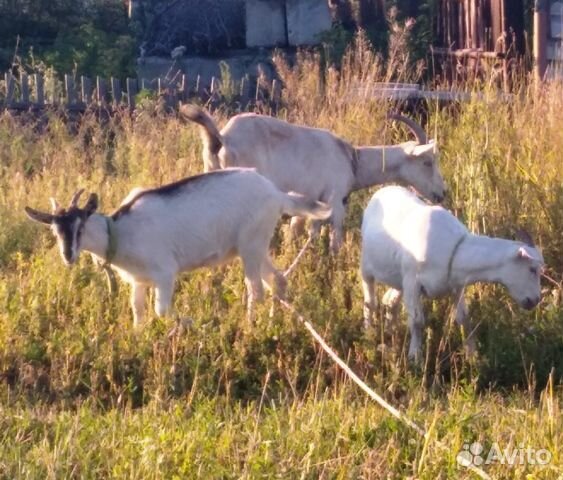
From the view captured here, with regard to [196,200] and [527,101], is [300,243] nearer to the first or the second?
[196,200]

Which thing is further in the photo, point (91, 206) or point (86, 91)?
point (86, 91)

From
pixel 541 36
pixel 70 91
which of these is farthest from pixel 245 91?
pixel 541 36

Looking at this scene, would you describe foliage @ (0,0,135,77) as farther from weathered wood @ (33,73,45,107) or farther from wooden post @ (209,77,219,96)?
weathered wood @ (33,73,45,107)

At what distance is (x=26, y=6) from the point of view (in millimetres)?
22078

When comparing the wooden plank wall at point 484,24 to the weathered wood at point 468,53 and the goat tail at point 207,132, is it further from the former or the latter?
the goat tail at point 207,132

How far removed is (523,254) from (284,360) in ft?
4.60

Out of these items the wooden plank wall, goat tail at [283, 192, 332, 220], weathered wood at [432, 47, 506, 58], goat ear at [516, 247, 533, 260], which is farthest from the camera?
the wooden plank wall

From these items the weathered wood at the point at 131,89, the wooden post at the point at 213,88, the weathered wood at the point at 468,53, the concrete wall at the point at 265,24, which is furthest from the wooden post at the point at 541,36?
the concrete wall at the point at 265,24

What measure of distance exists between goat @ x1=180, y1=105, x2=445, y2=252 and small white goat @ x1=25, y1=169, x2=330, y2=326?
1336 mm

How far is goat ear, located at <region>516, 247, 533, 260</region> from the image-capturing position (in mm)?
6533

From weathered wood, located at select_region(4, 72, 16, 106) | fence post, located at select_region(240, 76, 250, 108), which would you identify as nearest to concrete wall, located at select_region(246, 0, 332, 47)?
fence post, located at select_region(240, 76, 250, 108)

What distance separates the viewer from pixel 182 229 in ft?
23.9

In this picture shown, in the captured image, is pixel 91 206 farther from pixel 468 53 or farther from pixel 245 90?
pixel 468 53

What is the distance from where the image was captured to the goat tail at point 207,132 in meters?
8.39
